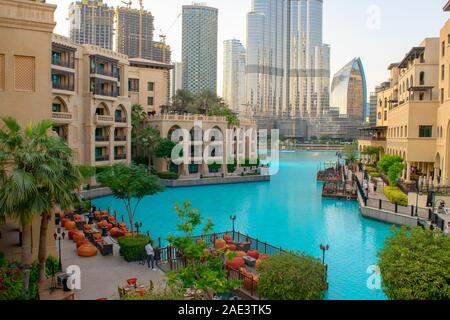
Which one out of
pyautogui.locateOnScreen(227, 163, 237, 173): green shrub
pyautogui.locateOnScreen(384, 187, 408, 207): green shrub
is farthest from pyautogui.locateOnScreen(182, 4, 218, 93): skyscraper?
pyautogui.locateOnScreen(384, 187, 408, 207): green shrub

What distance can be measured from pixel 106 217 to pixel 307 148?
151 meters

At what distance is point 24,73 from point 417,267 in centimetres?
1554

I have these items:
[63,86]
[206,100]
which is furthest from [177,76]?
Result: [63,86]

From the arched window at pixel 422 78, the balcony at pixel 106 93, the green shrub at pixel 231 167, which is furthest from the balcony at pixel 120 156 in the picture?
the arched window at pixel 422 78

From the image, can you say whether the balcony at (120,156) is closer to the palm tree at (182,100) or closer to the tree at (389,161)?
the palm tree at (182,100)

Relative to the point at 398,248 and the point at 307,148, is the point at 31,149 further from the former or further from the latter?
the point at 307,148

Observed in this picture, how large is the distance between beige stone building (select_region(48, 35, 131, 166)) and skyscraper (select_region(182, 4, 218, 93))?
61618 mm

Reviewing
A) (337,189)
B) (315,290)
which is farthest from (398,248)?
(337,189)

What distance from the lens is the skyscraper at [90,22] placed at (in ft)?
399

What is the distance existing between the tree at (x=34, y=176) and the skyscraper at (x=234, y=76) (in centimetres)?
17594

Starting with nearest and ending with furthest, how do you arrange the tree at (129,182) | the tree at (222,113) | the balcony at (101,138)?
the tree at (129,182) → the balcony at (101,138) → the tree at (222,113)

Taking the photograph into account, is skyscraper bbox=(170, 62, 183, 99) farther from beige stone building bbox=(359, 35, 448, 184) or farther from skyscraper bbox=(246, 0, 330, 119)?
beige stone building bbox=(359, 35, 448, 184)

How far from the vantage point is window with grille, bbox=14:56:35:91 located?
53.7 feet

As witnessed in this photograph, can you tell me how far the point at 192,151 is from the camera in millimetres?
59906
